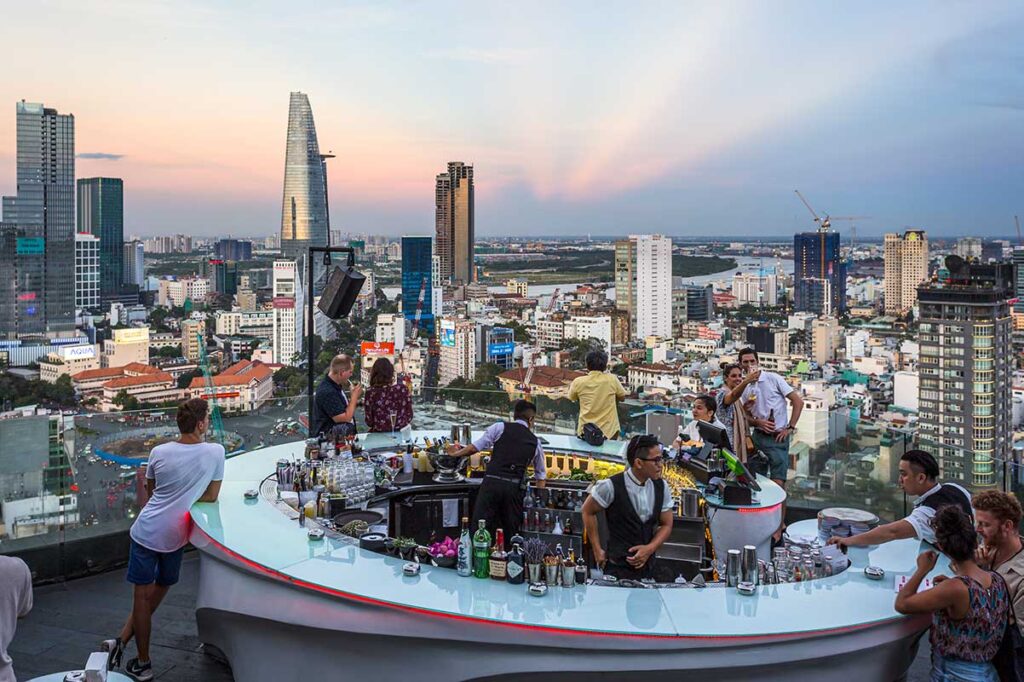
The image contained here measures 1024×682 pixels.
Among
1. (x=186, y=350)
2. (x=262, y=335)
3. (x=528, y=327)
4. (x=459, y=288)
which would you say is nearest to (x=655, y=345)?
(x=528, y=327)

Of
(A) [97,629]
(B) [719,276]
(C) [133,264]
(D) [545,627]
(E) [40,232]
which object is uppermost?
(E) [40,232]

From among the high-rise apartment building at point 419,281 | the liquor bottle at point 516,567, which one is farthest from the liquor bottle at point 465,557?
the high-rise apartment building at point 419,281

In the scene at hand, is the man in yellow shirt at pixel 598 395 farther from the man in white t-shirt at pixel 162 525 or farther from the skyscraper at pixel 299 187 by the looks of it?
the skyscraper at pixel 299 187

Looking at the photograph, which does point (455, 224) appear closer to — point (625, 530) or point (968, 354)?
point (968, 354)

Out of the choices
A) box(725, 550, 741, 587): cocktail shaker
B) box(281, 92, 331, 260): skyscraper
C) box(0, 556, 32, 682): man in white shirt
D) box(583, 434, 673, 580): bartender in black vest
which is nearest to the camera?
box(0, 556, 32, 682): man in white shirt

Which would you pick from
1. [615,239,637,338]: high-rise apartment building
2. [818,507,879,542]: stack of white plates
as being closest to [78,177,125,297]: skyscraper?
[615,239,637,338]: high-rise apartment building

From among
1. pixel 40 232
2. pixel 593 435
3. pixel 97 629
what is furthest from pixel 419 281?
pixel 97 629

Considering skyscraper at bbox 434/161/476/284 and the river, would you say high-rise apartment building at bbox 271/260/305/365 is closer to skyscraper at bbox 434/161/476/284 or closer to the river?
skyscraper at bbox 434/161/476/284
